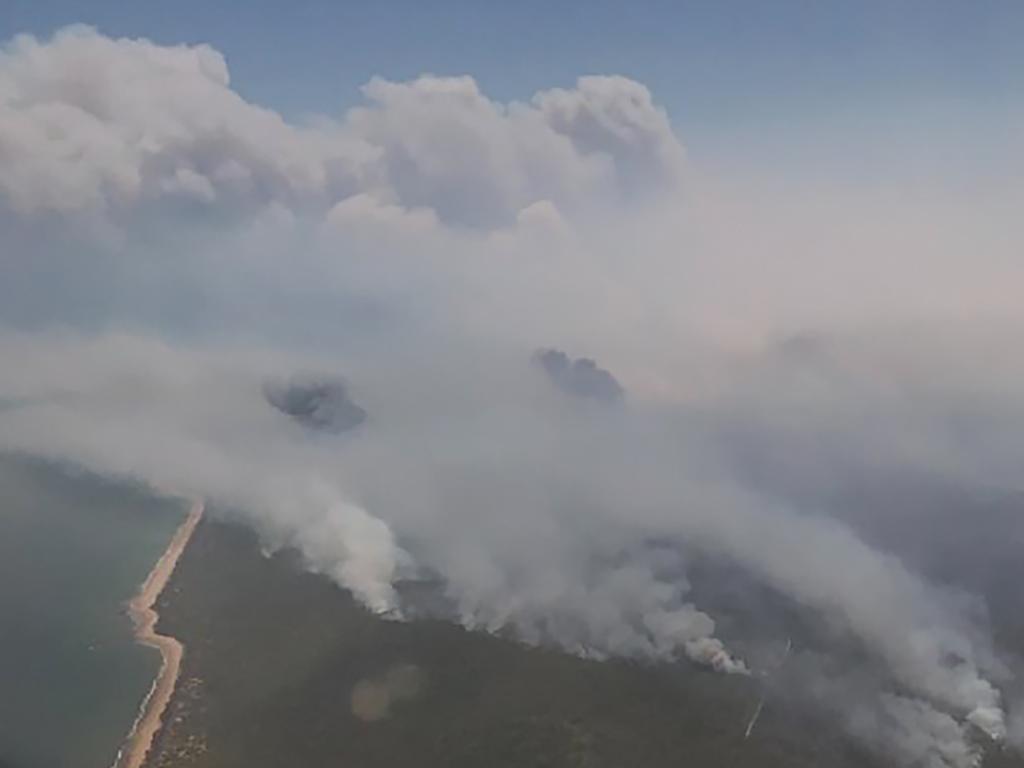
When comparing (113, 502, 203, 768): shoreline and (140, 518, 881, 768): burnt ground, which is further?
(113, 502, 203, 768): shoreline

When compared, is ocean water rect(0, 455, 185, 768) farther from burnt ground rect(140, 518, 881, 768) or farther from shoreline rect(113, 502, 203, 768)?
burnt ground rect(140, 518, 881, 768)

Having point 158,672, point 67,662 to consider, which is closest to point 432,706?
point 158,672

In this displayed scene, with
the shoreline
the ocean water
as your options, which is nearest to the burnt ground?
the shoreline

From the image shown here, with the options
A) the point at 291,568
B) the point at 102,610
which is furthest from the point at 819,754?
the point at 102,610

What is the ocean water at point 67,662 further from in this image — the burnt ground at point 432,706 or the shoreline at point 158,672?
the burnt ground at point 432,706

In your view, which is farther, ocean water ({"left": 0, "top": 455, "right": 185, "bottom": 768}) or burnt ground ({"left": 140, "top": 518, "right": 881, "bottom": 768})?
ocean water ({"left": 0, "top": 455, "right": 185, "bottom": 768})

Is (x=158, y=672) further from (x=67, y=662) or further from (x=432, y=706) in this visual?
(x=432, y=706)

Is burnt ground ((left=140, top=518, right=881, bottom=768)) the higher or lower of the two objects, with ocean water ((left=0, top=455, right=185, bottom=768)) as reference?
higher

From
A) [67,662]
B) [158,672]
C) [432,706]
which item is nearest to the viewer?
[432,706]

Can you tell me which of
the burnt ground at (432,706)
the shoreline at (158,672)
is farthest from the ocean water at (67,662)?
the burnt ground at (432,706)
